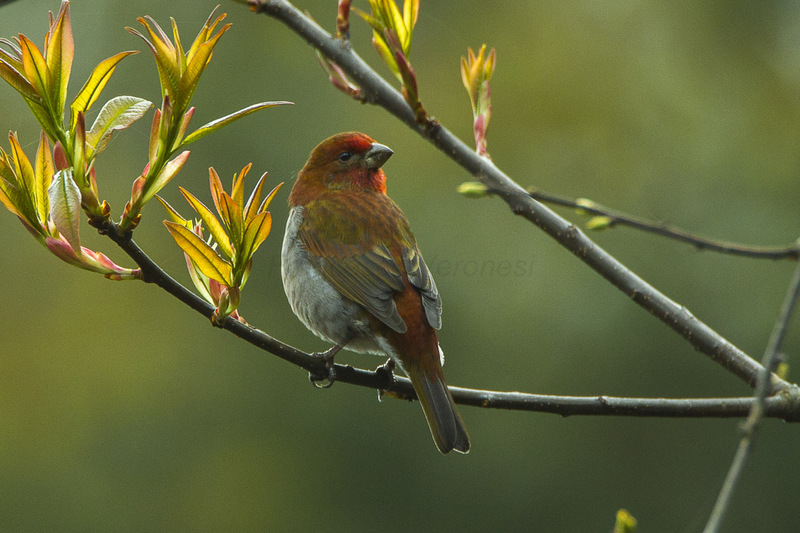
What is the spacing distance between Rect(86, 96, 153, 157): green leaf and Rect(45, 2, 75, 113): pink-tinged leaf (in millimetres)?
109

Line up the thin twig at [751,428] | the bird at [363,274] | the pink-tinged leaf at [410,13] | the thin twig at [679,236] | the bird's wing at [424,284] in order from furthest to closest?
1. the bird's wing at [424,284]
2. the bird at [363,274]
3. the pink-tinged leaf at [410,13]
4. the thin twig at [679,236]
5. the thin twig at [751,428]

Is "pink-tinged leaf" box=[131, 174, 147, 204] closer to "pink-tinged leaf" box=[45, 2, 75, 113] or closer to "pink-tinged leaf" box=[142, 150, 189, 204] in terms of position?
"pink-tinged leaf" box=[142, 150, 189, 204]

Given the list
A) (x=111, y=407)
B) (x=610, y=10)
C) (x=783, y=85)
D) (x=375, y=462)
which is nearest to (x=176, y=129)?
(x=375, y=462)

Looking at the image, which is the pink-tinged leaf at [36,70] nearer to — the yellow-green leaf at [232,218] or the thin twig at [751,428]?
the yellow-green leaf at [232,218]

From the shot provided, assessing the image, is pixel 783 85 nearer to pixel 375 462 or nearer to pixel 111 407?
pixel 375 462

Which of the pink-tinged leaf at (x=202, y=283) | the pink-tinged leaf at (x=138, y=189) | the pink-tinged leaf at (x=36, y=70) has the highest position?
the pink-tinged leaf at (x=36, y=70)

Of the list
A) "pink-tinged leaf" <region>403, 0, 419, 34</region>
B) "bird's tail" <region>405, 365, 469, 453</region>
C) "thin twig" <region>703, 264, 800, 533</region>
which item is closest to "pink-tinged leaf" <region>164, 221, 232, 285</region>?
"pink-tinged leaf" <region>403, 0, 419, 34</region>

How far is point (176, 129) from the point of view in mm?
2143

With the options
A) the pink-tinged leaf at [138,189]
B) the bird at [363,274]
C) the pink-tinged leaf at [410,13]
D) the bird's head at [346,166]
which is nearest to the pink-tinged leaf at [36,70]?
the pink-tinged leaf at [138,189]

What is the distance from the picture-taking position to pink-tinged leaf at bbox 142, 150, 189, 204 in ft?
7.15

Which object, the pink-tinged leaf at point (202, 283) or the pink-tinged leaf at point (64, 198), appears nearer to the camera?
the pink-tinged leaf at point (64, 198)

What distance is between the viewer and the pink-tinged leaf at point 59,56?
2.07m

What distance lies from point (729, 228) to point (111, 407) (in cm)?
775

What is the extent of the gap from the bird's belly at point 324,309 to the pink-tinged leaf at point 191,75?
208cm
